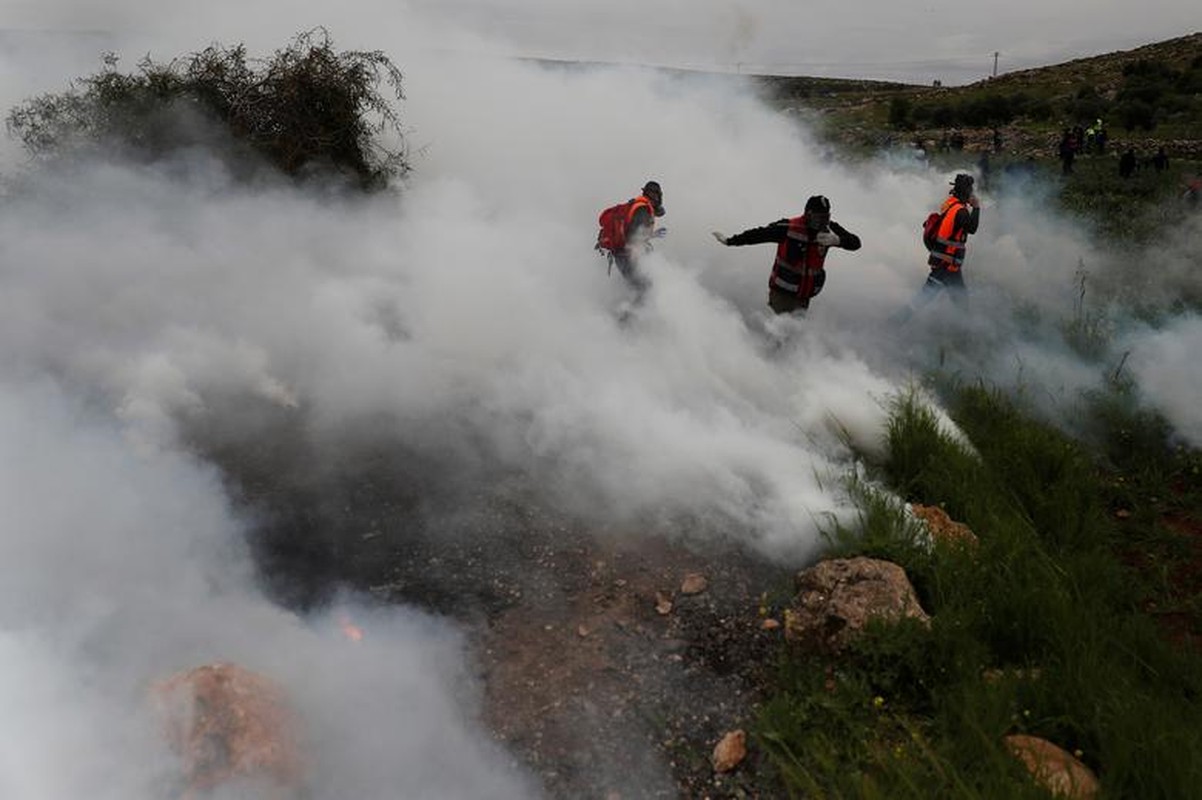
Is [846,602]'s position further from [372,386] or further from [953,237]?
[953,237]

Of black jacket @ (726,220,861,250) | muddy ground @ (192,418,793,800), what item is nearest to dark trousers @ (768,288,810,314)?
black jacket @ (726,220,861,250)

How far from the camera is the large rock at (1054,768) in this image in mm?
2369

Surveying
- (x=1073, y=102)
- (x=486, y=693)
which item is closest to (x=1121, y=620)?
(x=486, y=693)

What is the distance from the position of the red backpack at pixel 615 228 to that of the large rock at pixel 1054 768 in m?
4.89

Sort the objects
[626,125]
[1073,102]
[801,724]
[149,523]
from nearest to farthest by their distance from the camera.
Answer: [801,724] → [149,523] → [626,125] → [1073,102]

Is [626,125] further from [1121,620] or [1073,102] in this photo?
[1073,102]

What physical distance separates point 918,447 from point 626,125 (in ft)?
33.6

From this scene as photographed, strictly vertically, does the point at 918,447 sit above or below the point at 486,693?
above

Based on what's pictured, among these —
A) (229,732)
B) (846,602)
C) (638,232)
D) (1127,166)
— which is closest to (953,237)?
(638,232)

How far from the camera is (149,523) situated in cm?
364

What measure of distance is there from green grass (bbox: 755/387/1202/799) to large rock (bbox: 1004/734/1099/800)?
41 mm

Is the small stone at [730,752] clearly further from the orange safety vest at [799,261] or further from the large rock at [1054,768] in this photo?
the orange safety vest at [799,261]

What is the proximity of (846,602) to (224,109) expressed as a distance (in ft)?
30.4

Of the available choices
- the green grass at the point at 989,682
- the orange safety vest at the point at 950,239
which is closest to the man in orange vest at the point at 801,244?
the orange safety vest at the point at 950,239
